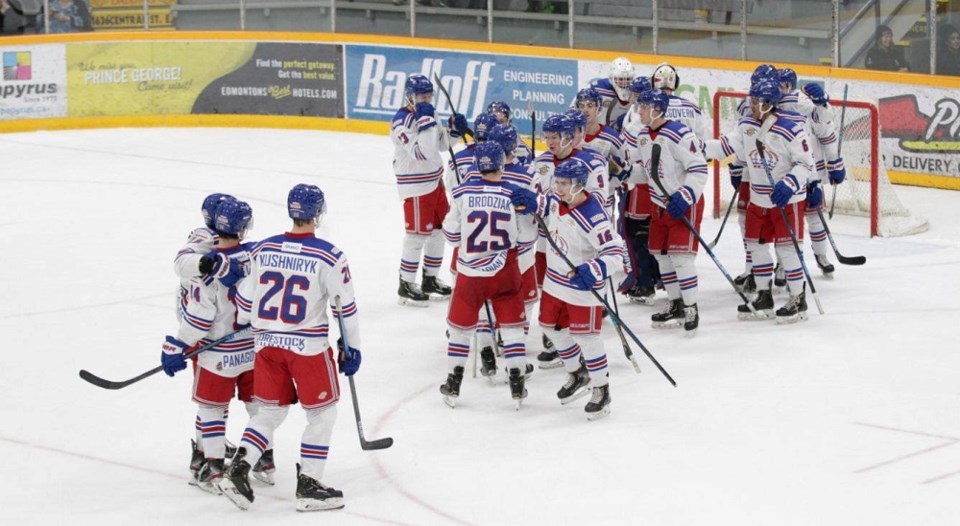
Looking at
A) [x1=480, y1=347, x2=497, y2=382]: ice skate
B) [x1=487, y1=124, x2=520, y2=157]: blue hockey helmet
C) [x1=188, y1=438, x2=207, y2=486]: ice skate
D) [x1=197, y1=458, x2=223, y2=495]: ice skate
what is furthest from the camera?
[x1=480, y1=347, x2=497, y2=382]: ice skate

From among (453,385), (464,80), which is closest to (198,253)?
(453,385)

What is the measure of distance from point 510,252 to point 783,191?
7.18ft

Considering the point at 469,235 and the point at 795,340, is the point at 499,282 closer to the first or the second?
the point at 469,235

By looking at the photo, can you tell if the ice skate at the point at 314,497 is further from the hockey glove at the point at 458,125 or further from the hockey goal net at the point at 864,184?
the hockey goal net at the point at 864,184

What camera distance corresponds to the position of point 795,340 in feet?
27.9

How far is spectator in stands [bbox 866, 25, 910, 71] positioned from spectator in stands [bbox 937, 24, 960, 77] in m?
0.34

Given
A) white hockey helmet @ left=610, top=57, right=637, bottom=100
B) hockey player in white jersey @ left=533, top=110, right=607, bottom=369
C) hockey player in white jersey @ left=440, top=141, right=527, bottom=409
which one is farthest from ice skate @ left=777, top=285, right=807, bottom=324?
hockey player in white jersey @ left=440, top=141, right=527, bottom=409

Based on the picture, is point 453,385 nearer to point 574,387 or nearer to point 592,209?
point 574,387

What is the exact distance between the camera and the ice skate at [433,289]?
9.81 meters

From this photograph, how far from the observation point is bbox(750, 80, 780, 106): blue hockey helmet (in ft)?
28.7

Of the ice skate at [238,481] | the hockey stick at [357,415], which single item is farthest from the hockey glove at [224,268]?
the ice skate at [238,481]

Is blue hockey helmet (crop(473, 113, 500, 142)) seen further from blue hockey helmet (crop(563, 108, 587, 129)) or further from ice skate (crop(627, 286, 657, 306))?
ice skate (crop(627, 286, 657, 306))

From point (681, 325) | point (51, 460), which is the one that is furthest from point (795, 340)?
point (51, 460)

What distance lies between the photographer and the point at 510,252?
7.33 metres
